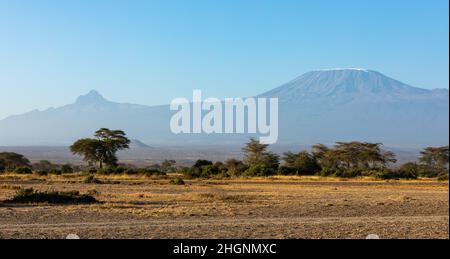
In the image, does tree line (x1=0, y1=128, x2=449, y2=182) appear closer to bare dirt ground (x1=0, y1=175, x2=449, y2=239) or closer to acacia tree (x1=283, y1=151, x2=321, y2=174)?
acacia tree (x1=283, y1=151, x2=321, y2=174)

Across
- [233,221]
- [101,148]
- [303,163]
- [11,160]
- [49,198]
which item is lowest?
[233,221]

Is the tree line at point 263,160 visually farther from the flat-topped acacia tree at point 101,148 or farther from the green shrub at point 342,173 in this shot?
the green shrub at point 342,173

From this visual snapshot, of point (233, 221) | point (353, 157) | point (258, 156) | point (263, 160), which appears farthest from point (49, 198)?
point (353, 157)

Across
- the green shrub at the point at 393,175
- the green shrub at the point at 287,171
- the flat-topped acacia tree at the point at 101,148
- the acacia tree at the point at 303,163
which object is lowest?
the green shrub at the point at 393,175

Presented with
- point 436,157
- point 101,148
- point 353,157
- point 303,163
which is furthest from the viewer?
point 436,157

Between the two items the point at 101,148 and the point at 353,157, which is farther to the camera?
the point at 353,157

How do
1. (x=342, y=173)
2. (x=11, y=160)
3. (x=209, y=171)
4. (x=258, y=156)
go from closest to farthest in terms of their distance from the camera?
(x=342, y=173)
(x=209, y=171)
(x=11, y=160)
(x=258, y=156)

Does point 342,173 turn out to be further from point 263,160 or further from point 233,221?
point 233,221

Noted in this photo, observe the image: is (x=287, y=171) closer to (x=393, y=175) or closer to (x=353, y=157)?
(x=393, y=175)

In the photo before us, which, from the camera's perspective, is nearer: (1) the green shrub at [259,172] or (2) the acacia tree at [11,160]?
(1) the green shrub at [259,172]

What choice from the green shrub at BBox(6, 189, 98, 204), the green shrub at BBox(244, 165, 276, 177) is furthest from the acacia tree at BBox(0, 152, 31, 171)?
the green shrub at BBox(6, 189, 98, 204)

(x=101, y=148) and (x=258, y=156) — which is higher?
(x=101, y=148)

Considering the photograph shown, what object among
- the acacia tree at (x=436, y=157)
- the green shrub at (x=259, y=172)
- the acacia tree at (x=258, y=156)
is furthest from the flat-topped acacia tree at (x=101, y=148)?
the acacia tree at (x=436, y=157)

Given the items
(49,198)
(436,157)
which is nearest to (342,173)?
(49,198)
